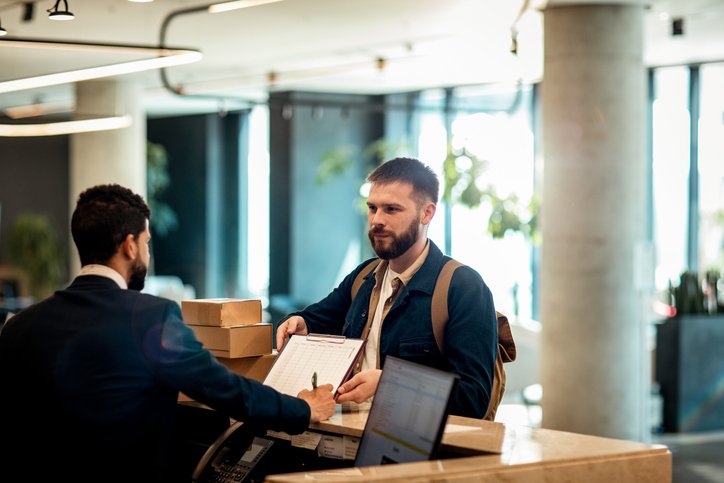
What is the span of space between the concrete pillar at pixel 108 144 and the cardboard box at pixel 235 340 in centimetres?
938

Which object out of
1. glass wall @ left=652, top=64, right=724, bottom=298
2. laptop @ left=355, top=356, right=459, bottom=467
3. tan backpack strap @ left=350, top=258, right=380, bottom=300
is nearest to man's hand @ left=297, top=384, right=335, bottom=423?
laptop @ left=355, top=356, right=459, bottom=467

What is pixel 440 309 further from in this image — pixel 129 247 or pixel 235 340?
pixel 129 247

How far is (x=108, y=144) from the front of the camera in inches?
501

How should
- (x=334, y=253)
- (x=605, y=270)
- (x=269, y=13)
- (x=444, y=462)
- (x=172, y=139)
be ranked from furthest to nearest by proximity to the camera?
(x=172, y=139)
(x=334, y=253)
(x=269, y=13)
(x=605, y=270)
(x=444, y=462)

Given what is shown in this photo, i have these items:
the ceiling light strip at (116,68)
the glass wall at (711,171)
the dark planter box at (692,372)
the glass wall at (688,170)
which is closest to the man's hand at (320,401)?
the ceiling light strip at (116,68)

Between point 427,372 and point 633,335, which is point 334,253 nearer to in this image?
point 633,335

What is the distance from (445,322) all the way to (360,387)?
368mm

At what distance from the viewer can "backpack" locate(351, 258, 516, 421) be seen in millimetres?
3201

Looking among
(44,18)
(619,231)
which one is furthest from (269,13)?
(619,231)

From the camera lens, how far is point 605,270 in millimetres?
7465

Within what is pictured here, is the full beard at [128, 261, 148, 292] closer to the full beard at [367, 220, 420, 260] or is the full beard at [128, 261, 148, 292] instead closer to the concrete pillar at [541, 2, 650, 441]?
the full beard at [367, 220, 420, 260]

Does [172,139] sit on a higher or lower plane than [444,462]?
higher

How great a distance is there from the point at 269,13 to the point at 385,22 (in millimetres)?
1066

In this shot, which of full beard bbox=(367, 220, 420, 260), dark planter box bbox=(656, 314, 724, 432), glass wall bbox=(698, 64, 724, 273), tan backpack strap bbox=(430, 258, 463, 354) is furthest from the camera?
glass wall bbox=(698, 64, 724, 273)
